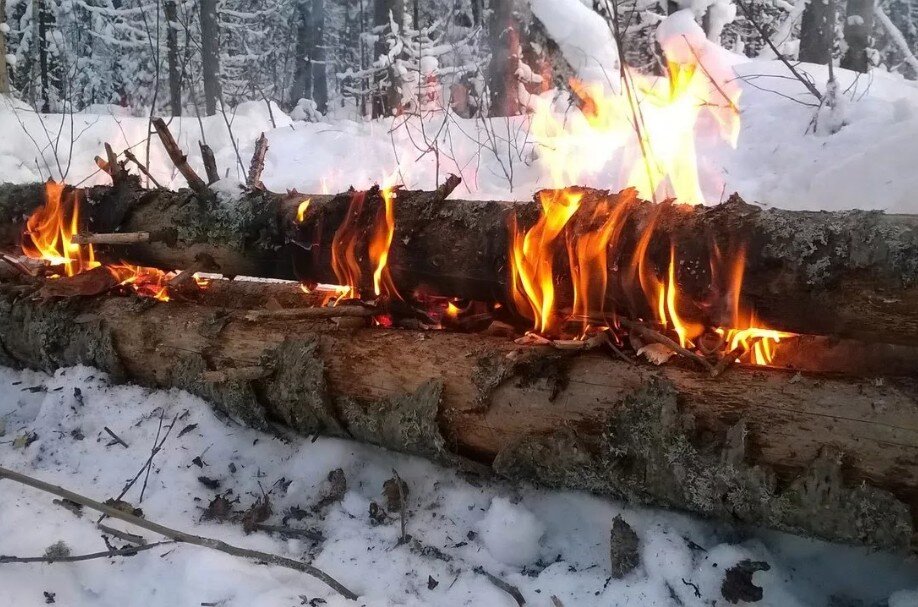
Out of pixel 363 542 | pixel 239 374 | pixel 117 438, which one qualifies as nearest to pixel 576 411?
pixel 363 542

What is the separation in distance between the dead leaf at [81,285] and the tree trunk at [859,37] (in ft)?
34.6

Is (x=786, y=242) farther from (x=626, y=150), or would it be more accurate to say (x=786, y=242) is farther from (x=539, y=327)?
(x=626, y=150)

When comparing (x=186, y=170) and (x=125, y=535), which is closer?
(x=125, y=535)

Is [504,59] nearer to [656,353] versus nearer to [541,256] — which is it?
[541,256]

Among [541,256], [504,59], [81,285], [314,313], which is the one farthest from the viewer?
[504,59]

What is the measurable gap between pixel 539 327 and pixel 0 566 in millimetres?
2054

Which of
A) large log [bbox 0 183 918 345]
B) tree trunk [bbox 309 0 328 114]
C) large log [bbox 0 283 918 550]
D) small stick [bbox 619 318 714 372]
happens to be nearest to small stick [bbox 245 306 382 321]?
large log [bbox 0 283 918 550]

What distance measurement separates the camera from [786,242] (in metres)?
2.02

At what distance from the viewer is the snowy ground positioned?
1.86 metres

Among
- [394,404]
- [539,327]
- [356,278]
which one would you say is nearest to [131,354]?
[356,278]

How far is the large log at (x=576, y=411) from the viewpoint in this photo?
5.77ft

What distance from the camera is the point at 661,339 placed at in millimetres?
2191

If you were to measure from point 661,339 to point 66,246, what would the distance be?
3.62 meters

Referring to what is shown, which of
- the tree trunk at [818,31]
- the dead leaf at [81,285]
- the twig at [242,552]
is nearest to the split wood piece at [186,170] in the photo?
the dead leaf at [81,285]
